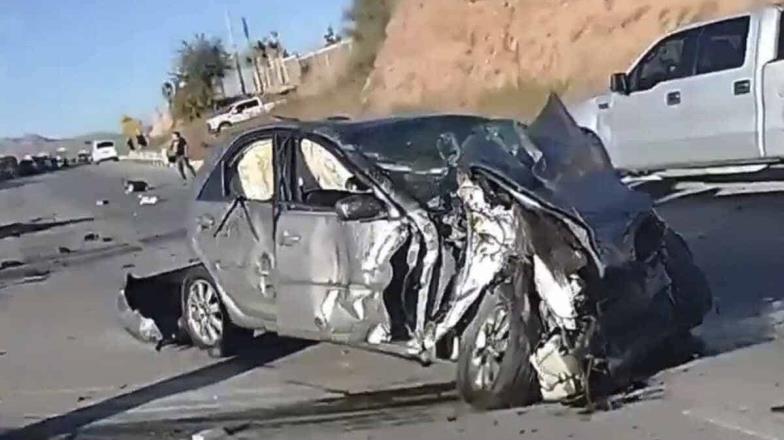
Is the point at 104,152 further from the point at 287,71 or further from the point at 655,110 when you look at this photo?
the point at 655,110

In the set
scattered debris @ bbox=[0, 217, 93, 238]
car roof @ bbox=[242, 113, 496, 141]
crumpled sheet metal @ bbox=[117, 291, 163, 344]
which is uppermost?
car roof @ bbox=[242, 113, 496, 141]

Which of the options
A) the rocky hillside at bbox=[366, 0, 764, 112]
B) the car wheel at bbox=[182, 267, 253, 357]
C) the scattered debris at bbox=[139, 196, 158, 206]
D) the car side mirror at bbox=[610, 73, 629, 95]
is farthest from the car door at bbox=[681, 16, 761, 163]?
the scattered debris at bbox=[139, 196, 158, 206]

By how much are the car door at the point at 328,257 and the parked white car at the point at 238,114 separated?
2382 inches

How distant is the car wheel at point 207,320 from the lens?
10.8 m

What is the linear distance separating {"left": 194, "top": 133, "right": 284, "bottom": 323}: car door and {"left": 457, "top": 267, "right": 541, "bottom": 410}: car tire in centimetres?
209

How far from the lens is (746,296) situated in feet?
36.1

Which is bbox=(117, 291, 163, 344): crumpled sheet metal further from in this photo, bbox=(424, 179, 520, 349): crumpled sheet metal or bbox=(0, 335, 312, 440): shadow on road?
bbox=(424, 179, 520, 349): crumpled sheet metal

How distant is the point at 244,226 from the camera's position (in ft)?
33.8

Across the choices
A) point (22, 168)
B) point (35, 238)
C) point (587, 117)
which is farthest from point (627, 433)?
point (22, 168)

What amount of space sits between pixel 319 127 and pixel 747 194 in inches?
342

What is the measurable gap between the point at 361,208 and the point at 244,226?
5.23 feet

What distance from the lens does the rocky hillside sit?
3894 cm

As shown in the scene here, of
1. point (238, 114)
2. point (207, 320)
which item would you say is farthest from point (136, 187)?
point (207, 320)

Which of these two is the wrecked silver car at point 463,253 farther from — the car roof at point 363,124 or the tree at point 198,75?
the tree at point 198,75
